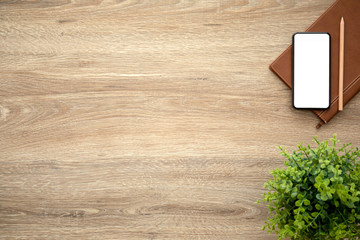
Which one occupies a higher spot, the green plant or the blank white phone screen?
the blank white phone screen

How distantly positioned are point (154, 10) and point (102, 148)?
40 centimetres

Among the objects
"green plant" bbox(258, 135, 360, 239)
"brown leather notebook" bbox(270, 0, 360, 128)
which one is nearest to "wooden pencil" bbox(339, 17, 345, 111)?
"brown leather notebook" bbox(270, 0, 360, 128)

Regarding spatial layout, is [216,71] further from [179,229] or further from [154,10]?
[179,229]

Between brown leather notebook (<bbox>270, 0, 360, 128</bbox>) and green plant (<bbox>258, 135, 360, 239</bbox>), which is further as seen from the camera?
brown leather notebook (<bbox>270, 0, 360, 128</bbox>)

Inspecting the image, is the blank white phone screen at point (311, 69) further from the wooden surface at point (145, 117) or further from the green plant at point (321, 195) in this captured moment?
the green plant at point (321, 195)

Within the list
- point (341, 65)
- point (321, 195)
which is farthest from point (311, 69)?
point (321, 195)

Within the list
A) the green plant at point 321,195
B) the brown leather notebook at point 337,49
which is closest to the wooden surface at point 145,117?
the brown leather notebook at point 337,49

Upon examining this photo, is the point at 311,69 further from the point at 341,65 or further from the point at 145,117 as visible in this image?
the point at 145,117

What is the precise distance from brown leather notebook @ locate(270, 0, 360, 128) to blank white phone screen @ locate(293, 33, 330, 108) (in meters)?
0.02

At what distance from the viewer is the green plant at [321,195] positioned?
23.8 inches

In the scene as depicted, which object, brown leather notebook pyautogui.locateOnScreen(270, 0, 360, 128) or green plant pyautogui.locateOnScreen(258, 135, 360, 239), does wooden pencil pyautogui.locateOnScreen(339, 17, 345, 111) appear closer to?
brown leather notebook pyautogui.locateOnScreen(270, 0, 360, 128)

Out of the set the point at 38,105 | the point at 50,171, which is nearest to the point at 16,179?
the point at 50,171

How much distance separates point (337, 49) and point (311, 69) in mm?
87

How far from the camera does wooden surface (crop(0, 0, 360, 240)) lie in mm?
847
